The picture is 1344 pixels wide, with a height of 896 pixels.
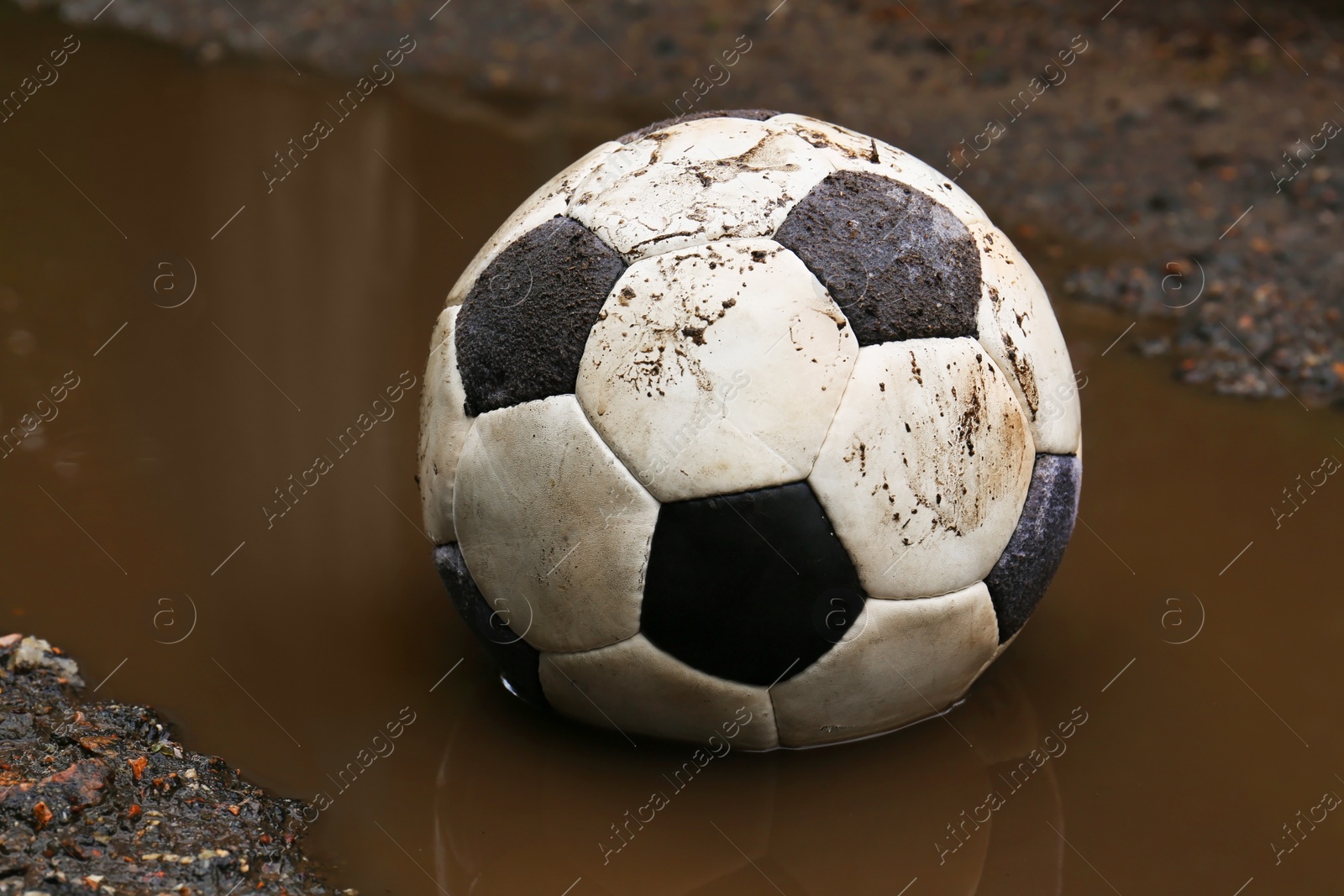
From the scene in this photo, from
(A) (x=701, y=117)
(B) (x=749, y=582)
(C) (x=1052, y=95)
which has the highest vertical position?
(A) (x=701, y=117)

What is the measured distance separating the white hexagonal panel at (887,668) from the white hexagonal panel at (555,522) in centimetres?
44

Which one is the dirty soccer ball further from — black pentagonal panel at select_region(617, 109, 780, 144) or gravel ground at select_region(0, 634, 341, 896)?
gravel ground at select_region(0, 634, 341, 896)

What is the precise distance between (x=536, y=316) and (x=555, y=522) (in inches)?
18.2

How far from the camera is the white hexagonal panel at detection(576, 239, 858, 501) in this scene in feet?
9.24

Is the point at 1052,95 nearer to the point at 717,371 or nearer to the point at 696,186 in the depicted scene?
the point at 696,186

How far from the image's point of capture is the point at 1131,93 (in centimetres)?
686

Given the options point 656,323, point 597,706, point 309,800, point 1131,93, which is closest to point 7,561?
point 309,800

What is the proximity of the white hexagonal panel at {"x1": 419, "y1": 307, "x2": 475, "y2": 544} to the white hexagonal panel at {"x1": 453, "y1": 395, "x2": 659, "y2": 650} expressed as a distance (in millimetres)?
61

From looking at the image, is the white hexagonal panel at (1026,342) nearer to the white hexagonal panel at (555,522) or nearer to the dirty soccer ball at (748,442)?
the dirty soccer ball at (748,442)

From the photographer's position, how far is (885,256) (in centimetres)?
297

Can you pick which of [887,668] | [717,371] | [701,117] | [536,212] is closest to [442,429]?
[536,212]

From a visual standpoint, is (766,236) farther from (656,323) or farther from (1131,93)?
(1131,93)

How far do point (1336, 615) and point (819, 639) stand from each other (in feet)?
6.15

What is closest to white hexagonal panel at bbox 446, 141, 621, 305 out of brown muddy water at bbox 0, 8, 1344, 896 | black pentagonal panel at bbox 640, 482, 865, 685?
Result: black pentagonal panel at bbox 640, 482, 865, 685
